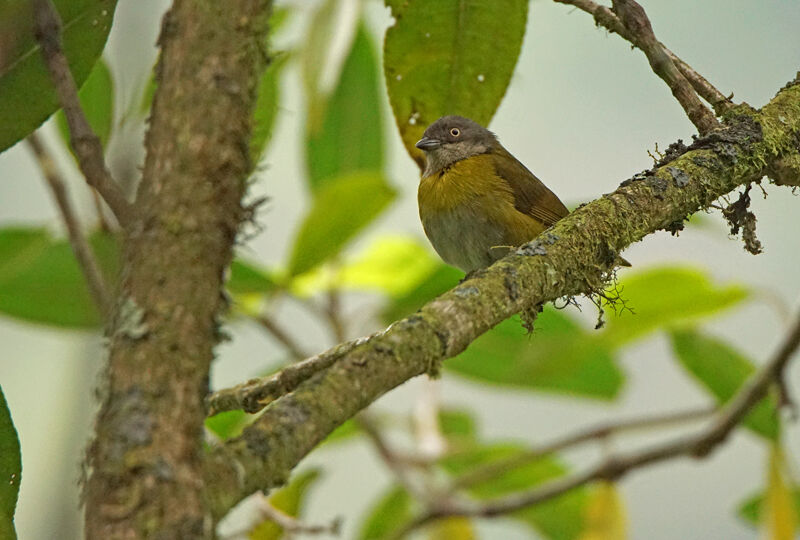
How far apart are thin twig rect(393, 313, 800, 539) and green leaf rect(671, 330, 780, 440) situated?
0.08 meters

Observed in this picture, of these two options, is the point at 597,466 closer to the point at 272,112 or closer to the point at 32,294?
the point at 272,112

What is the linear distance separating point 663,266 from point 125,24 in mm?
2117

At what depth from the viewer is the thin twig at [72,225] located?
224cm

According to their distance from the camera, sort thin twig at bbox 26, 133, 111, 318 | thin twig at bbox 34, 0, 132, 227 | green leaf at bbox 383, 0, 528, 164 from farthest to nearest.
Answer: thin twig at bbox 26, 133, 111, 318
green leaf at bbox 383, 0, 528, 164
thin twig at bbox 34, 0, 132, 227

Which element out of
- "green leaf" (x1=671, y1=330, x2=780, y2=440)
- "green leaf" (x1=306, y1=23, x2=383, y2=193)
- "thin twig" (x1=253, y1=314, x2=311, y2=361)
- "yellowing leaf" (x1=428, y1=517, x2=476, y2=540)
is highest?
"green leaf" (x1=306, y1=23, x2=383, y2=193)

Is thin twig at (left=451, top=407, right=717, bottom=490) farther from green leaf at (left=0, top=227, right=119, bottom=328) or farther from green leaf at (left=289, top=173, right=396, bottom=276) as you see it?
green leaf at (left=0, top=227, right=119, bottom=328)

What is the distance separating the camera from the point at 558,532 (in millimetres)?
4031

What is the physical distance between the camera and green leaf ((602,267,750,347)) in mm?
3174

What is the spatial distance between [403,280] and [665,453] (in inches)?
48.9

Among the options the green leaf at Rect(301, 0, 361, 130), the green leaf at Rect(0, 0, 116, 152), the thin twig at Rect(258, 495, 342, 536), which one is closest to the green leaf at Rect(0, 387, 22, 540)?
the green leaf at Rect(0, 0, 116, 152)

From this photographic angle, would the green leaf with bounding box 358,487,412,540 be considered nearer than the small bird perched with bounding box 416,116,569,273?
No

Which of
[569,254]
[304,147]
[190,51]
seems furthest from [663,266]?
[190,51]

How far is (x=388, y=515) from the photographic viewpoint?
13.3ft

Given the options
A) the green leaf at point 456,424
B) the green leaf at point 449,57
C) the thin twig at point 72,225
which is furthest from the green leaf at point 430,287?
the green leaf at point 456,424
